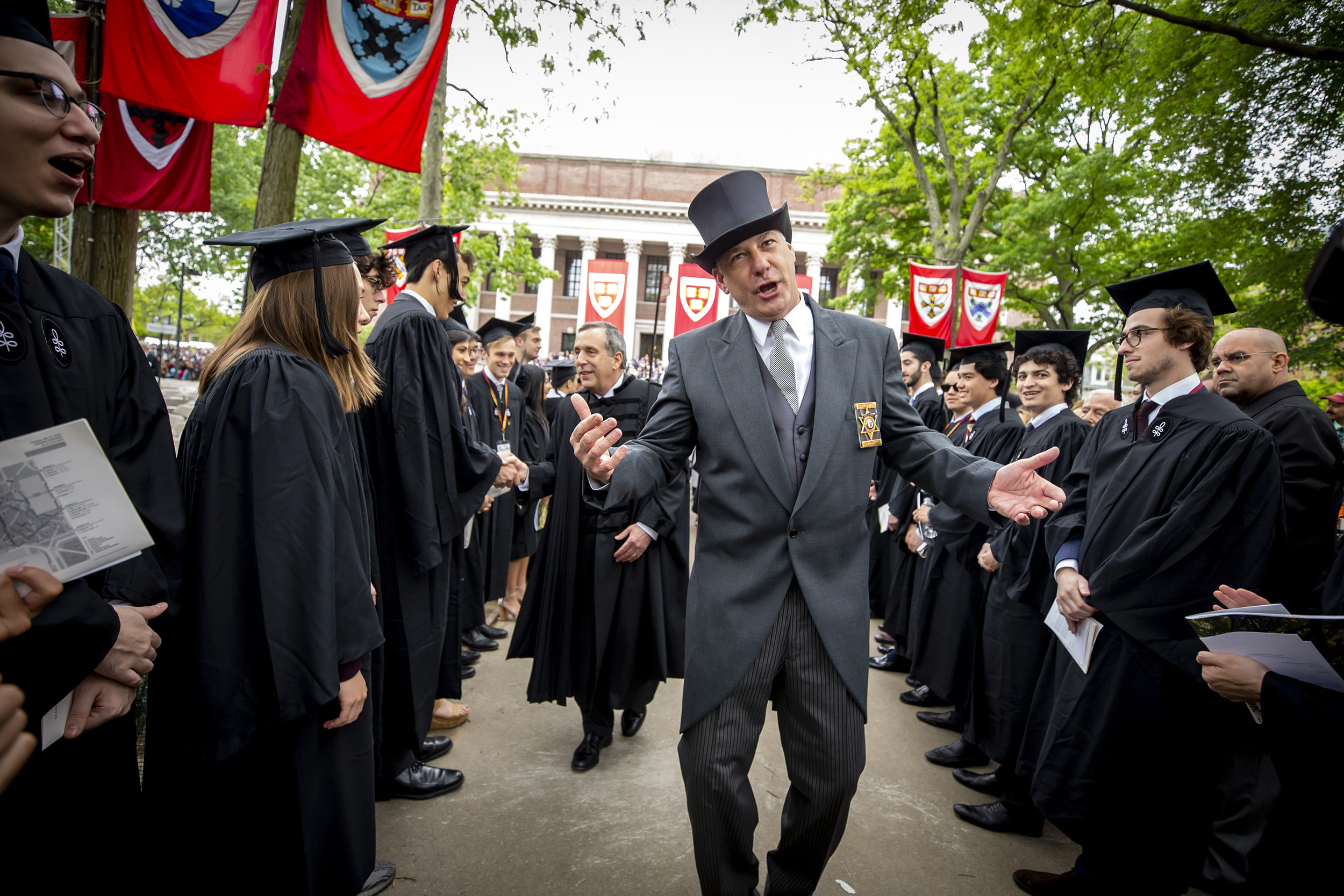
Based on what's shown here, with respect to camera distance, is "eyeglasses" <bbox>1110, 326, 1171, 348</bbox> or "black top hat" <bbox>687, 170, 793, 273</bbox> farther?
"eyeglasses" <bbox>1110, 326, 1171, 348</bbox>

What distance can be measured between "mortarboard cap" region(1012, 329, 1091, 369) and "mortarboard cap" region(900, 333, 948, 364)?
1991mm

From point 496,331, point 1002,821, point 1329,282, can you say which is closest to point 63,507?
point 1329,282

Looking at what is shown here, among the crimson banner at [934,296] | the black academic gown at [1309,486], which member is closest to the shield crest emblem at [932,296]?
the crimson banner at [934,296]

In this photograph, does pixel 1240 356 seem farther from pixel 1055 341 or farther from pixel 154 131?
pixel 154 131

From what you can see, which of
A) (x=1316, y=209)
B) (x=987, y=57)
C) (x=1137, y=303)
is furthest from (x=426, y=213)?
(x=987, y=57)

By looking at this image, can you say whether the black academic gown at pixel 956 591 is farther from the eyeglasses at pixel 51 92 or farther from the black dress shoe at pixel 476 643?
the eyeglasses at pixel 51 92

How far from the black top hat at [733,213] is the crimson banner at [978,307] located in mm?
12138

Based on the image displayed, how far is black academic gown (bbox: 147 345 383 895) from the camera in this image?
6.35ft

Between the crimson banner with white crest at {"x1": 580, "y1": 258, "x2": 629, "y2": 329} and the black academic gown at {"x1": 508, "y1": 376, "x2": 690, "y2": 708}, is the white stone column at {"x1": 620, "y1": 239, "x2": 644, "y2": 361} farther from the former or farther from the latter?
the black academic gown at {"x1": 508, "y1": 376, "x2": 690, "y2": 708}

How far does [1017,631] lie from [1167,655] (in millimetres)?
1260

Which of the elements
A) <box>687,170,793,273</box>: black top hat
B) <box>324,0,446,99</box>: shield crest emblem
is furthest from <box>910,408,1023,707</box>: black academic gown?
<box>324,0,446,99</box>: shield crest emblem

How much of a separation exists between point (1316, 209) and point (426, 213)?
11.7m

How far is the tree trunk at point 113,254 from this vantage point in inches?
179

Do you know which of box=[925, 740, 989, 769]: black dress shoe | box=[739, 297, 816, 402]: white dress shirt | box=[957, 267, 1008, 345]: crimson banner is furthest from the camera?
box=[957, 267, 1008, 345]: crimson banner
